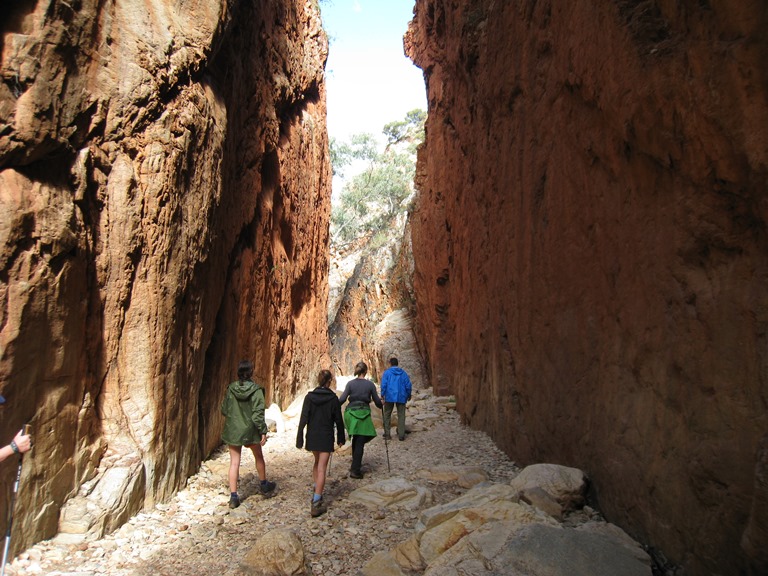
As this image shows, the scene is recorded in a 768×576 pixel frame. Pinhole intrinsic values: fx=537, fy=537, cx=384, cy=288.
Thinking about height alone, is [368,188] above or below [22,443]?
above

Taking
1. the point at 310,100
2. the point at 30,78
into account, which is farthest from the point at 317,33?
the point at 30,78

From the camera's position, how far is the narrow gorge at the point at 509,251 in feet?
11.1

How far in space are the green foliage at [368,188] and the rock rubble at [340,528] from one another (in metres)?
33.5

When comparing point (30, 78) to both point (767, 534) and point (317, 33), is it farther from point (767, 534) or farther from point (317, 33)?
point (317, 33)

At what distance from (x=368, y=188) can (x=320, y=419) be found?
36.5 metres

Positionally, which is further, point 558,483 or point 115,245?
point 115,245

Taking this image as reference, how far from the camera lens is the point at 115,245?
5.68 metres

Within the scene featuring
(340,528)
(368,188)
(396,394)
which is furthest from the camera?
(368,188)

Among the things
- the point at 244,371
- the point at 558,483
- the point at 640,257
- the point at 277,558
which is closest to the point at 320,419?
the point at 244,371

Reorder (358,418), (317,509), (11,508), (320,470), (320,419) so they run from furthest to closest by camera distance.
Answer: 1. (358,418)
2. (320,419)
3. (320,470)
4. (317,509)
5. (11,508)

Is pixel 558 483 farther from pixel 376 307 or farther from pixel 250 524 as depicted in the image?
pixel 376 307

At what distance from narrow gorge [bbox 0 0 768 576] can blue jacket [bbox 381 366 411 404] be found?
4.90 ft

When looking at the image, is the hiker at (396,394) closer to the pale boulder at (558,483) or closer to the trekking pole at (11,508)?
the pale boulder at (558,483)

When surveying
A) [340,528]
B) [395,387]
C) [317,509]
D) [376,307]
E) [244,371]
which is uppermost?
[376,307]
